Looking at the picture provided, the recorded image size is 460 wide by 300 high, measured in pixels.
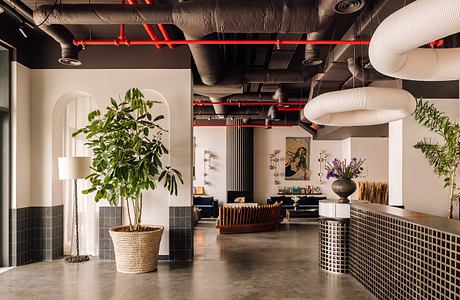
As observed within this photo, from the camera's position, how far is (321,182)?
1473cm

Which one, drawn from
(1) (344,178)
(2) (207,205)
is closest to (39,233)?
(1) (344,178)

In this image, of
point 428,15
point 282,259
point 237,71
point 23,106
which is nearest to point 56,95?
point 23,106

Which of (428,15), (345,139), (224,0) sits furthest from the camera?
(345,139)

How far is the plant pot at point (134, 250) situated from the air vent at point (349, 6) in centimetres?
398

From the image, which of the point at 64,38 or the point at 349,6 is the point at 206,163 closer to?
the point at 64,38

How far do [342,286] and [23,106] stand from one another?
5571 millimetres

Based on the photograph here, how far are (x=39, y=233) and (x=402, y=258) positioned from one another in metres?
5.59

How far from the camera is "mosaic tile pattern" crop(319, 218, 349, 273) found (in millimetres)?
5891

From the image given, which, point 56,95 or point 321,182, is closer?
point 56,95

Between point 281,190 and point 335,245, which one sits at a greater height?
point 281,190

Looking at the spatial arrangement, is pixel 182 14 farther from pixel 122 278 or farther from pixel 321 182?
pixel 321 182

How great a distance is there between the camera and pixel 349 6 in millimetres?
3830

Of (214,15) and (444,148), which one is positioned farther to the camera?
(444,148)

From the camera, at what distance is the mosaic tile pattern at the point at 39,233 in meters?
6.48
